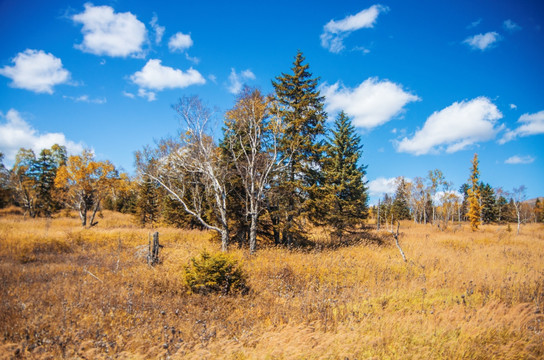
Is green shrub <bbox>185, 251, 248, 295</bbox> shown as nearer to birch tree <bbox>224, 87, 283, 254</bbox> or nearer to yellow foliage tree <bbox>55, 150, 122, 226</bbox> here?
birch tree <bbox>224, 87, 283, 254</bbox>

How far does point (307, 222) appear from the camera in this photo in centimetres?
1631

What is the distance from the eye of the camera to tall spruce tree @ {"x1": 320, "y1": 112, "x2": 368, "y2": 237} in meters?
18.1

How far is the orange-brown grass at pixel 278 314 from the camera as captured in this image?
4.14 metres

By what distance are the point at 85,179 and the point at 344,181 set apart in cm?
2597

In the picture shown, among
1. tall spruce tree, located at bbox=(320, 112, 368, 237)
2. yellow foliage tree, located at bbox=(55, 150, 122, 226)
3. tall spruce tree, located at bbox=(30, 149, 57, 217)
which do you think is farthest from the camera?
tall spruce tree, located at bbox=(30, 149, 57, 217)

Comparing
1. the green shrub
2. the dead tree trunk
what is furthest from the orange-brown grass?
the dead tree trunk

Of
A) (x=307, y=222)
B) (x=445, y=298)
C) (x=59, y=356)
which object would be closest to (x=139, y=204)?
(x=307, y=222)

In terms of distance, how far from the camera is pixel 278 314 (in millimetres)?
5570

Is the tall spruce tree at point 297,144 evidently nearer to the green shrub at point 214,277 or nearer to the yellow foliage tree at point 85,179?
the green shrub at point 214,277

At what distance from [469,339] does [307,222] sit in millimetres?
11771

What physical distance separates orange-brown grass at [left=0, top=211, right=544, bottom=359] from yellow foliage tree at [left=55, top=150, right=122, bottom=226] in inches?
631

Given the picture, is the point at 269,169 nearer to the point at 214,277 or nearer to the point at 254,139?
the point at 254,139

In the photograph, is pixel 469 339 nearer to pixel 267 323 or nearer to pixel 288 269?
pixel 267 323

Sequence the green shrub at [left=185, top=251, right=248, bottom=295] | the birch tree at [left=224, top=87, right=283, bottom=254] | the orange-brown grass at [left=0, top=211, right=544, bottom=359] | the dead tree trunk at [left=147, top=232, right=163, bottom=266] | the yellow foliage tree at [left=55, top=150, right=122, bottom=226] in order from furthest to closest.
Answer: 1. the yellow foliage tree at [left=55, top=150, right=122, bottom=226]
2. the birch tree at [left=224, top=87, right=283, bottom=254]
3. the dead tree trunk at [left=147, top=232, right=163, bottom=266]
4. the green shrub at [left=185, top=251, right=248, bottom=295]
5. the orange-brown grass at [left=0, top=211, right=544, bottom=359]
